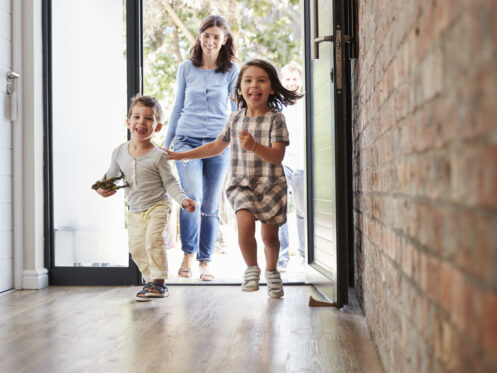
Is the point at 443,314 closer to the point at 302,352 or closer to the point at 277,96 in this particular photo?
the point at 302,352

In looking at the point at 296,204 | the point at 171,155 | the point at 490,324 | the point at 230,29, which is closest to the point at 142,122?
the point at 171,155

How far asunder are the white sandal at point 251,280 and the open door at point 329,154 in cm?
33

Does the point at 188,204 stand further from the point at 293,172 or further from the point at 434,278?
the point at 434,278

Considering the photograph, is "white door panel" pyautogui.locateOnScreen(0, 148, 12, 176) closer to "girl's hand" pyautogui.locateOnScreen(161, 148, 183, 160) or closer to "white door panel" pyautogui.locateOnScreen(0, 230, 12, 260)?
"white door panel" pyautogui.locateOnScreen(0, 230, 12, 260)

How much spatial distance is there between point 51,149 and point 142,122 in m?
0.72

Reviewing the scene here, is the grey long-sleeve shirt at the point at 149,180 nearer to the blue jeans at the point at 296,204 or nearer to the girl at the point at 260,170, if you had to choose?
the girl at the point at 260,170

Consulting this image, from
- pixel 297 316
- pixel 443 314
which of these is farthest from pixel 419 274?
pixel 297 316

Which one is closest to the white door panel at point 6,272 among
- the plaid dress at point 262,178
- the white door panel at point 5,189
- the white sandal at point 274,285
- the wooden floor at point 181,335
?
the wooden floor at point 181,335

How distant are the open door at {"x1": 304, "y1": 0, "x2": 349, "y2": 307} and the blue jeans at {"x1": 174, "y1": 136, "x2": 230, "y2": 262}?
2.04 feet

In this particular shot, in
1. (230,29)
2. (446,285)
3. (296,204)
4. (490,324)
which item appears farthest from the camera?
(230,29)

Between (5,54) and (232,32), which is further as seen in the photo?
(232,32)

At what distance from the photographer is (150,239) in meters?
2.97

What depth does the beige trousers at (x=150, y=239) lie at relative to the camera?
296 cm

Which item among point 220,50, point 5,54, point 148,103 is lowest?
point 148,103
